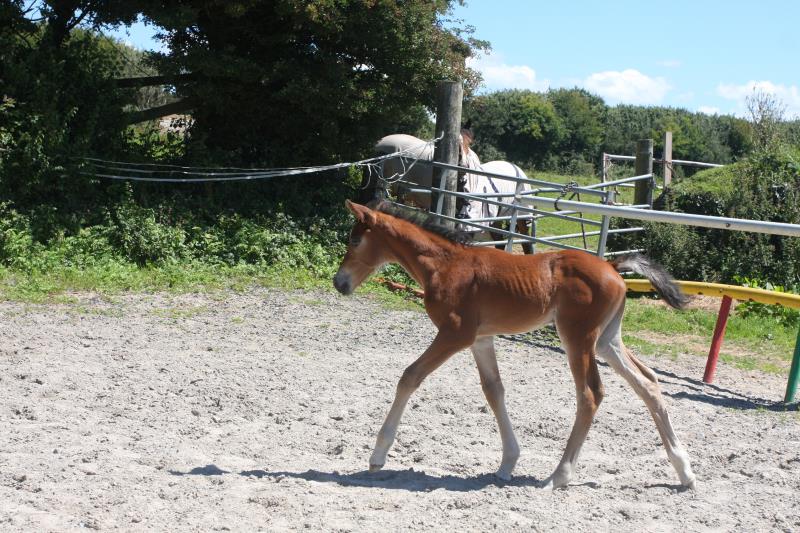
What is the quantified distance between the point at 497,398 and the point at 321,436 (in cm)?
134

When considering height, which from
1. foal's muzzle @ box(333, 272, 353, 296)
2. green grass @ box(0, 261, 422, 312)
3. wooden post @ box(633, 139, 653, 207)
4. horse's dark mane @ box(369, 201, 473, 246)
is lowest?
green grass @ box(0, 261, 422, 312)

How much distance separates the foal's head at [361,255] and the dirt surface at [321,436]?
3.77 ft

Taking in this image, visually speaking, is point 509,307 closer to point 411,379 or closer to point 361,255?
point 411,379

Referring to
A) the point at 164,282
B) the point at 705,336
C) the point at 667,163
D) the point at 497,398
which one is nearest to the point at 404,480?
the point at 497,398

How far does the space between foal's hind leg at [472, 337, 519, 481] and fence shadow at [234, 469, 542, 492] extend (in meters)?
0.11

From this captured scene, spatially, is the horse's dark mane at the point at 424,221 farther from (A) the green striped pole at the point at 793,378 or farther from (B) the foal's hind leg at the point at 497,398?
(A) the green striped pole at the point at 793,378

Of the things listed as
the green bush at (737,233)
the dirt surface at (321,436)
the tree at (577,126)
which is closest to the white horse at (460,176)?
the green bush at (737,233)

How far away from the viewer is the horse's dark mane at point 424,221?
5820mm

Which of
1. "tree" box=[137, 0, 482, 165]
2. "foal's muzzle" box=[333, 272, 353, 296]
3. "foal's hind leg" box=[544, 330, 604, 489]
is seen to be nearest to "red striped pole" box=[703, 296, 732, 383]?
"foal's hind leg" box=[544, 330, 604, 489]

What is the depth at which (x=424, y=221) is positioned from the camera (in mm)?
5902

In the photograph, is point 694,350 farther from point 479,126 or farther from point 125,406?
point 479,126

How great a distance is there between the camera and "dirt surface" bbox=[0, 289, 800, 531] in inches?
183

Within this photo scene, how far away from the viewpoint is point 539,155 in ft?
98.7

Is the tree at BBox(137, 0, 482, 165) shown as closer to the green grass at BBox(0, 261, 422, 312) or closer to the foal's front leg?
the green grass at BBox(0, 261, 422, 312)
